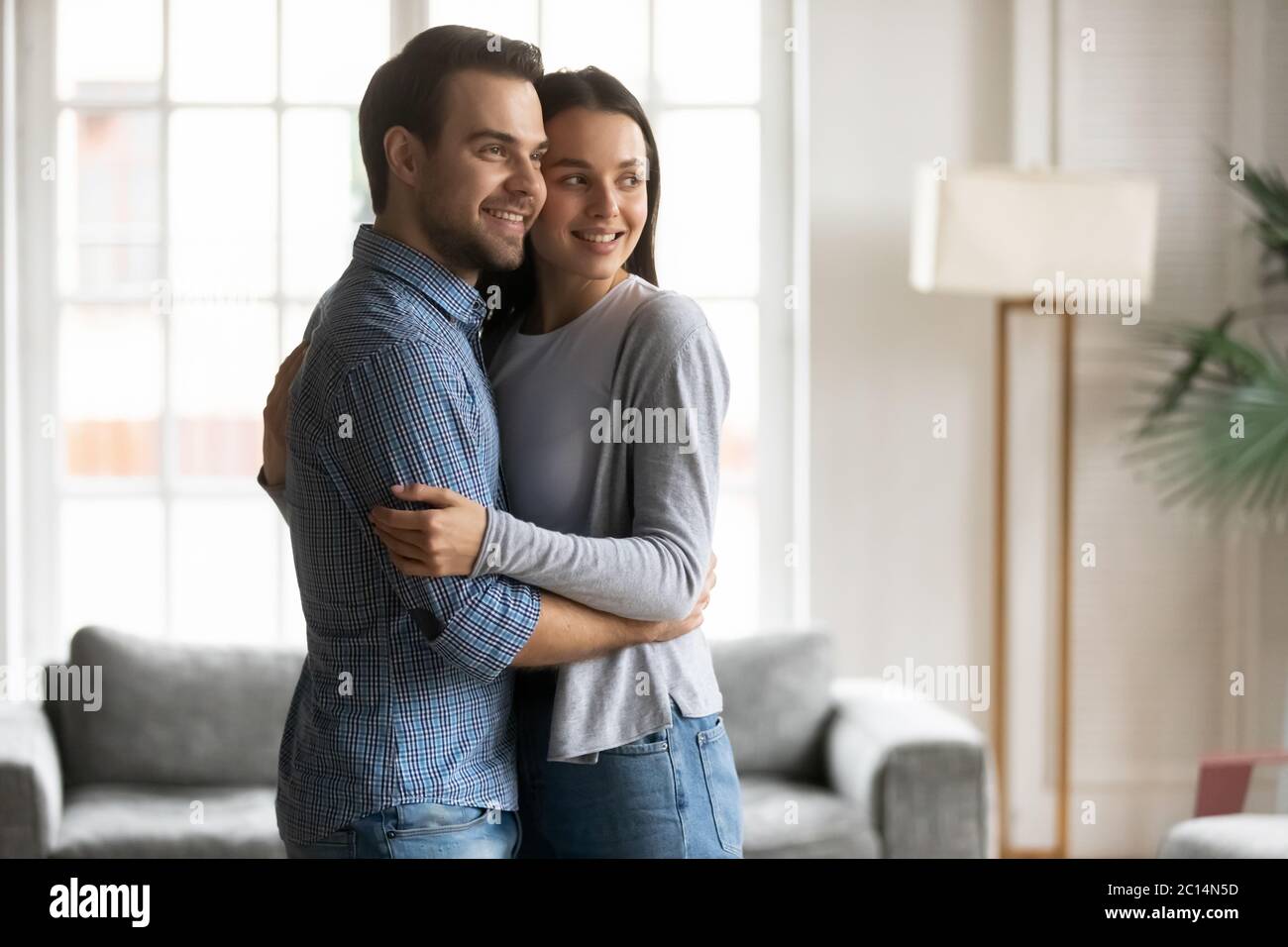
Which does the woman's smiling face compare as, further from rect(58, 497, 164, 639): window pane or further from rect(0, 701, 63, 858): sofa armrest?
rect(58, 497, 164, 639): window pane

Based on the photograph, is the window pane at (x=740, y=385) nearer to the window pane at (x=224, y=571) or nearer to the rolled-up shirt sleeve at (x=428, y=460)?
the window pane at (x=224, y=571)

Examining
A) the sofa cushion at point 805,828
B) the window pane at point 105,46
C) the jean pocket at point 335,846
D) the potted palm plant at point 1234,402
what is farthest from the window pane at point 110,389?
the potted palm plant at point 1234,402

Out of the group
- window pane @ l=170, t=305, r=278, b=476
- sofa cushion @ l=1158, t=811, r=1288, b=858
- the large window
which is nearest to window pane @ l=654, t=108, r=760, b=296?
the large window

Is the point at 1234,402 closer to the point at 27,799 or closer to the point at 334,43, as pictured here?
the point at 334,43

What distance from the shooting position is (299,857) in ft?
3.43

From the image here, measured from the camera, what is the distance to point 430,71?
3.51ft

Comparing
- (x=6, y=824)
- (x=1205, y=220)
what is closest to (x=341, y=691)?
(x=6, y=824)

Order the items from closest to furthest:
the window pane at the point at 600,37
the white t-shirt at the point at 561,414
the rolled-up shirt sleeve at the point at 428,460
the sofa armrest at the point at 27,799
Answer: the rolled-up shirt sleeve at the point at 428,460, the white t-shirt at the point at 561,414, the sofa armrest at the point at 27,799, the window pane at the point at 600,37

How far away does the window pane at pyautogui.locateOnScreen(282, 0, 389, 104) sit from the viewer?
2.57 m

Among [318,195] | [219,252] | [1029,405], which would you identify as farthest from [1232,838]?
[219,252]

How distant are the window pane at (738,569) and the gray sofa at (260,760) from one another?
318mm

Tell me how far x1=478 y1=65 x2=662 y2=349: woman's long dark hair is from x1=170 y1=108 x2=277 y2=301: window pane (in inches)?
65.3

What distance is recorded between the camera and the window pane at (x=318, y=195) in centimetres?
261

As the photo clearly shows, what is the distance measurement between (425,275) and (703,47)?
1717 millimetres
